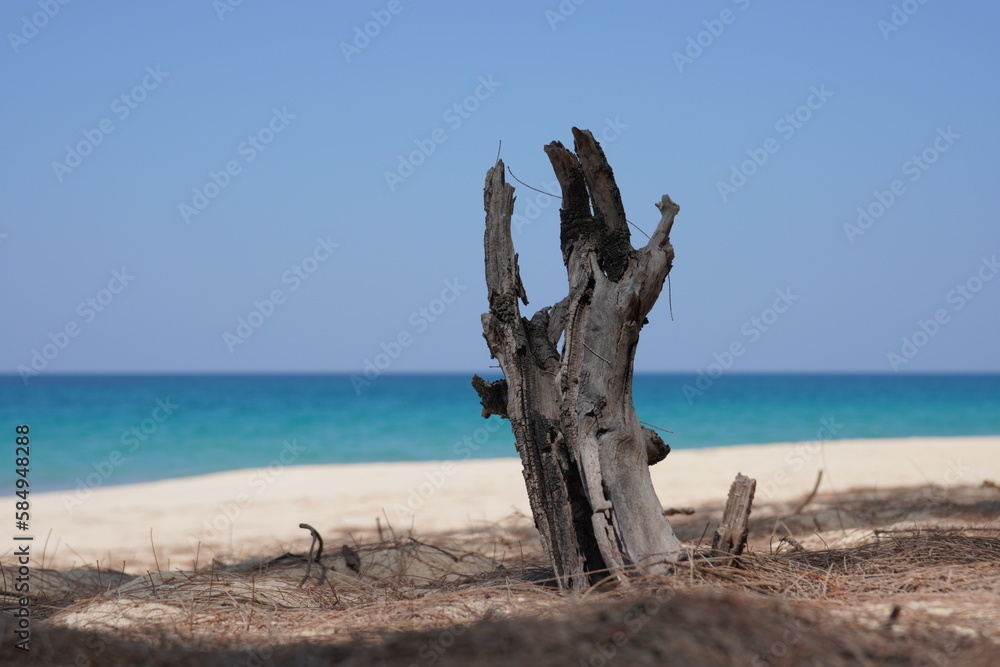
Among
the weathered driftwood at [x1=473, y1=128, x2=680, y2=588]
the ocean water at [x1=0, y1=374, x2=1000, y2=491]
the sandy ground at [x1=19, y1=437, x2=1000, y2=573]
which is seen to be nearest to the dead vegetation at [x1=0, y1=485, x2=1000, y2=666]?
the weathered driftwood at [x1=473, y1=128, x2=680, y2=588]

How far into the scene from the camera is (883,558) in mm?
3650

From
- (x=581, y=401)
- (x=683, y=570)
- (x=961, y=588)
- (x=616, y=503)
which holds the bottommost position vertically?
(x=961, y=588)

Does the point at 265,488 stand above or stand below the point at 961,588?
above

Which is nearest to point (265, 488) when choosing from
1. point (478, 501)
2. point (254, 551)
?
point (478, 501)

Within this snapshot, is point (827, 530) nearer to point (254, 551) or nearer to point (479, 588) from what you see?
point (479, 588)

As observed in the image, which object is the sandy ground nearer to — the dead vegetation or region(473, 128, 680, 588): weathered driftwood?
the dead vegetation

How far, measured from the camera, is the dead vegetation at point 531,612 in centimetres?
216

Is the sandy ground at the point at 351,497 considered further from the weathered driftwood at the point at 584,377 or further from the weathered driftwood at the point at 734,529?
the weathered driftwood at the point at 734,529

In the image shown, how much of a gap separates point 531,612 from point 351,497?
8480mm

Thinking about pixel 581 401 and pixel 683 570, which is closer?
pixel 683 570

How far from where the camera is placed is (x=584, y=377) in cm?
362

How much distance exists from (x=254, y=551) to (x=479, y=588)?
4.22 meters

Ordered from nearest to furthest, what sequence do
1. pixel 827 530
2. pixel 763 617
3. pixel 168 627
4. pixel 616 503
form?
pixel 763 617 < pixel 168 627 < pixel 616 503 < pixel 827 530

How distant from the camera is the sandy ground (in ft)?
24.7
